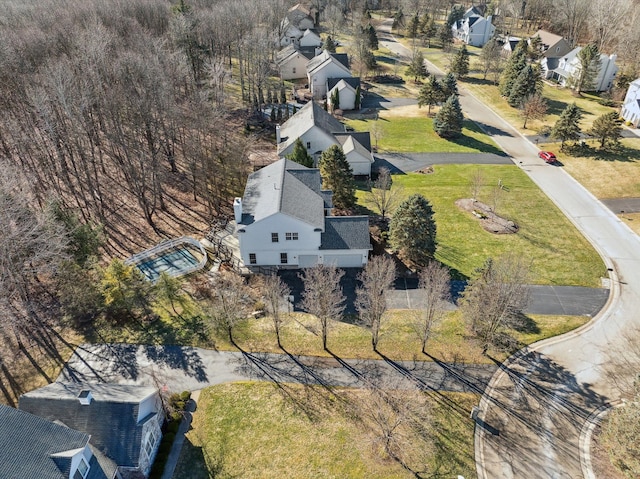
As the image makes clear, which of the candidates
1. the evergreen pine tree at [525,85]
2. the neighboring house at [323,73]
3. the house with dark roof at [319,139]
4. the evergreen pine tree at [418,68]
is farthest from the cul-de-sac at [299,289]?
the evergreen pine tree at [418,68]

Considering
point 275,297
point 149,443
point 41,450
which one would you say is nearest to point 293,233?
point 275,297

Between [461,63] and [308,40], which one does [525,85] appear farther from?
[308,40]

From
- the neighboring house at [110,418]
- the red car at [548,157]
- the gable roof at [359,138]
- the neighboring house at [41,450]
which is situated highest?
the neighboring house at [41,450]

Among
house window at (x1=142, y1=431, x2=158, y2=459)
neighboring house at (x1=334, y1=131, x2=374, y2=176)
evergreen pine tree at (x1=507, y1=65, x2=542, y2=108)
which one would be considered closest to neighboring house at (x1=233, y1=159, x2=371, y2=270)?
neighboring house at (x1=334, y1=131, x2=374, y2=176)

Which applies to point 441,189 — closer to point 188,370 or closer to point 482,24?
point 188,370

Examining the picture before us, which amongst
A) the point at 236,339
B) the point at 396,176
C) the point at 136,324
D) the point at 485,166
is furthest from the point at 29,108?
the point at 485,166

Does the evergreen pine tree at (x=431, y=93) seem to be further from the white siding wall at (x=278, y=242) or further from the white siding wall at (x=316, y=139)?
the white siding wall at (x=278, y=242)
